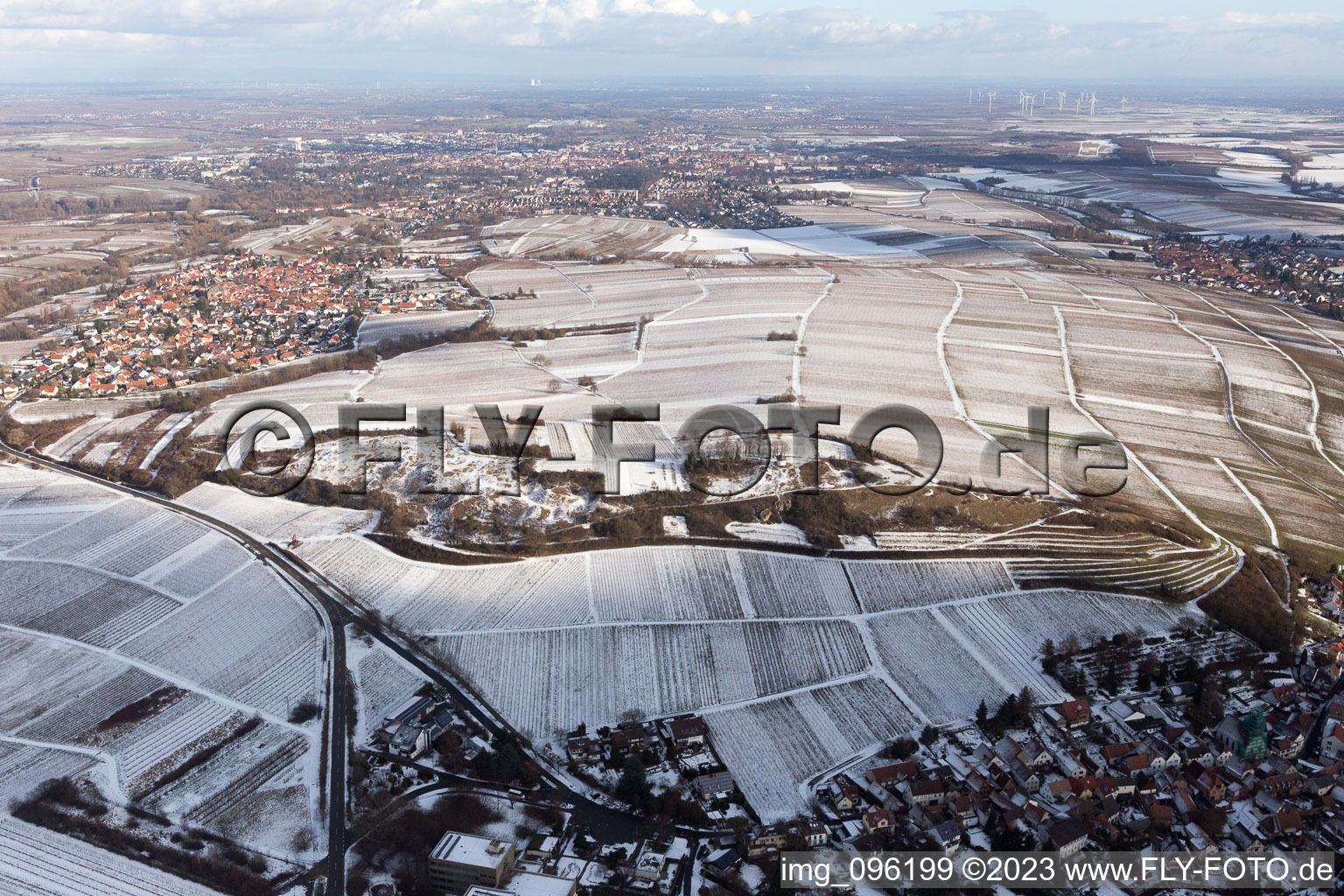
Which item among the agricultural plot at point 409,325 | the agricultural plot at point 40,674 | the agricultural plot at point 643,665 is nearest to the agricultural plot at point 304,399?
the agricultural plot at point 409,325

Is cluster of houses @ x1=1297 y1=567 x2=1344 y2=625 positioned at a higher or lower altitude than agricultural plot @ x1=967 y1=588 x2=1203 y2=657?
higher

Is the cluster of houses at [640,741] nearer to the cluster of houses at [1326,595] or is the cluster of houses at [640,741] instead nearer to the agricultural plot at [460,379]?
the cluster of houses at [1326,595]

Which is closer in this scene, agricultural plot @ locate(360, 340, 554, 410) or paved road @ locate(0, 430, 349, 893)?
paved road @ locate(0, 430, 349, 893)

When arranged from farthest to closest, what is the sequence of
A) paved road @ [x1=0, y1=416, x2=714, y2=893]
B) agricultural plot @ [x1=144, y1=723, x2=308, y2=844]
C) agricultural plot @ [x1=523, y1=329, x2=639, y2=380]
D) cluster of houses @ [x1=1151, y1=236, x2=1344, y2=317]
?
cluster of houses @ [x1=1151, y1=236, x2=1344, y2=317]
agricultural plot @ [x1=523, y1=329, x2=639, y2=380]
agricultural plot @ [x1=144, y1=723, x2=308, y2=844]
paved road @ [x1=0, y1=416, x2=714, y2=893]

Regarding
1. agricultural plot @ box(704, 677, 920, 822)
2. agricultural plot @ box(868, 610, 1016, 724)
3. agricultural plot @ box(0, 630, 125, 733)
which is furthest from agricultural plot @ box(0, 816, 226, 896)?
agricultural plot @ box(868, 610, 1016, 724)

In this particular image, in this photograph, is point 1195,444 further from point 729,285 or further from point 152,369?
point 152,369

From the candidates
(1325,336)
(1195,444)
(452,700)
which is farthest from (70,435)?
(1325,336)

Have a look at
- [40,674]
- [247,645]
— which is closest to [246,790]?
[247,645]

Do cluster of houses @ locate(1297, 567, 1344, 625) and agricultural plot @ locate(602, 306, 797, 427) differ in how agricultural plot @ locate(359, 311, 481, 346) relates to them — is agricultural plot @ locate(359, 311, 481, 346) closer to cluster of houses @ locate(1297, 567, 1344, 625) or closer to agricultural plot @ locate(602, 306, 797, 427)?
agricultural plot @ locate(602, 306, 797, 427)
